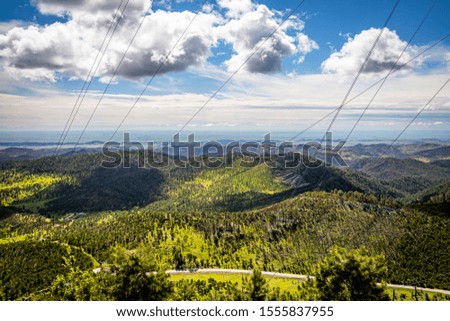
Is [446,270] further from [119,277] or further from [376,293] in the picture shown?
[119,277]

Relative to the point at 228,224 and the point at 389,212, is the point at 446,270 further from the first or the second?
the point at 228,224

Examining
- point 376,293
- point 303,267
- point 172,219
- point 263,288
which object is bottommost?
point 303,267

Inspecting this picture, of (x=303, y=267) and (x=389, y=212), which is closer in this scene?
(x=303, y=267)

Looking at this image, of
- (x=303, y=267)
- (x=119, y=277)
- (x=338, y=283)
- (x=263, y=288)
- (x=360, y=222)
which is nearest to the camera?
(x=119, y=277)
